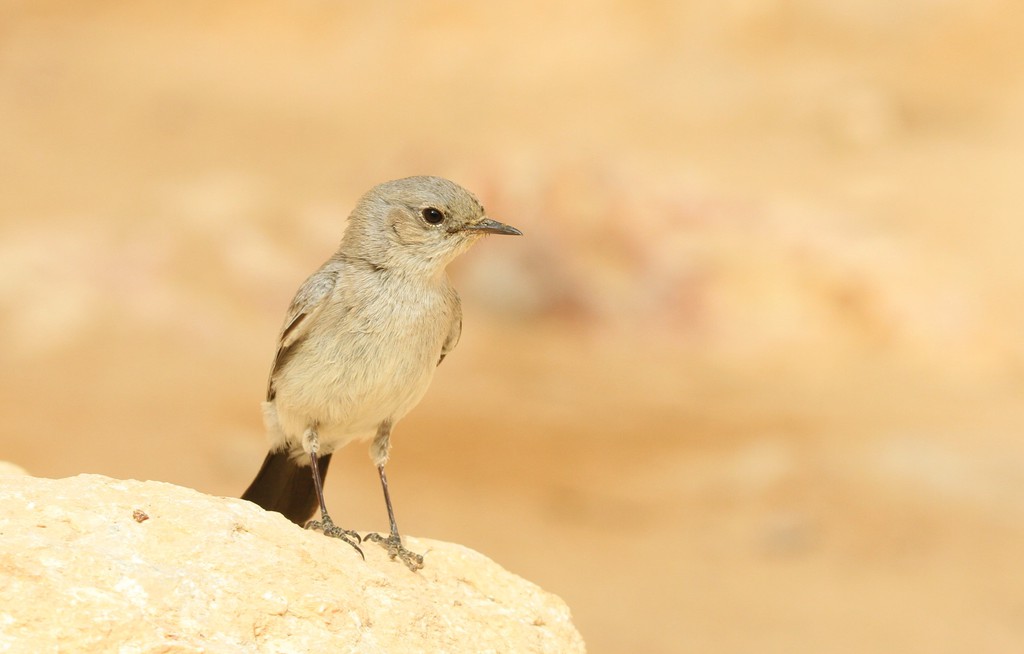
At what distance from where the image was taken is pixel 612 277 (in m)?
13.4

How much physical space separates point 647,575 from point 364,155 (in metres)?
8.09

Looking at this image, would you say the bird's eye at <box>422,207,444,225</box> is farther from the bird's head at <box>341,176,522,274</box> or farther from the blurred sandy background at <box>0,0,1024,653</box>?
the blurred sandy background at <box>0,0,1024,653</box>

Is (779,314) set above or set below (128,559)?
above

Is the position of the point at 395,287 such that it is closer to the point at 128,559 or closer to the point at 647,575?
the point at 128,559

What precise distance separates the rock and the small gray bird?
641 mm

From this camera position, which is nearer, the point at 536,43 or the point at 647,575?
the point at 647,575

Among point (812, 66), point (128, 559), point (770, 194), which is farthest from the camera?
point (812, 66)

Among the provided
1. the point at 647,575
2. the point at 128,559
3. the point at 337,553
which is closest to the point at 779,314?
the point at 647,575

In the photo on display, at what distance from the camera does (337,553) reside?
446cm

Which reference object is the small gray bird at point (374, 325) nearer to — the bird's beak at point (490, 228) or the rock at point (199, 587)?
the bird's beak at point (490, 228)

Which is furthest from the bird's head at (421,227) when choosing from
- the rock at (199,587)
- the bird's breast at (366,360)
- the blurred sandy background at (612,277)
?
the blurred sandy background at (612,277)

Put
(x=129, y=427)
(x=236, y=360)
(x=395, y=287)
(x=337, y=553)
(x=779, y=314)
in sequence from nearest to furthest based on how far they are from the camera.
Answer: (x=337, y=553)
(x=395, y=287)
(x=129, y=427)
(x=236, y=360)
(x=779, y=314)

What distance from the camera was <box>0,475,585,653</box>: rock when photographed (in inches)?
140

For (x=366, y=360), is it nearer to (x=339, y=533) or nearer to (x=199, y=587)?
(x=339, y=533)
